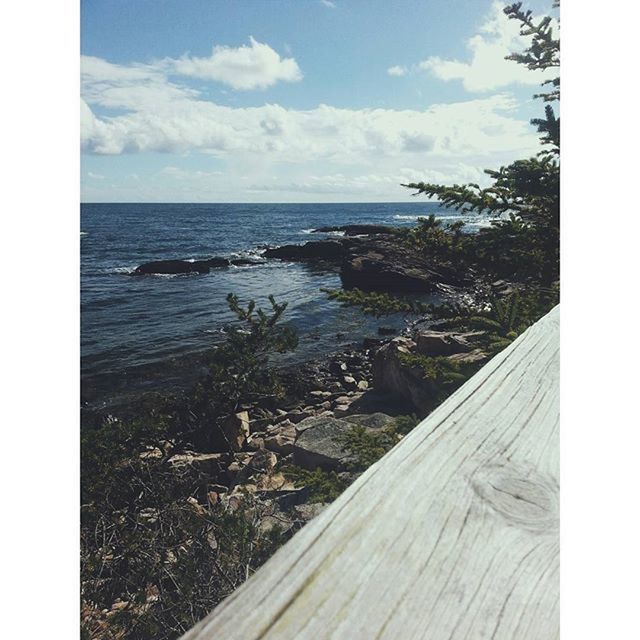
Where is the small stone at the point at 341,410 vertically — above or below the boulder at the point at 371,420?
below

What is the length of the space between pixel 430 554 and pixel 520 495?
142 mm

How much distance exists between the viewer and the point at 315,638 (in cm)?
33

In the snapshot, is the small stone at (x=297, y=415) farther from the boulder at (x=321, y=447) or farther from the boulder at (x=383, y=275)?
the boulder at (x=383, y=275)

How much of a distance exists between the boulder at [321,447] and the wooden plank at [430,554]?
4873 millimetres

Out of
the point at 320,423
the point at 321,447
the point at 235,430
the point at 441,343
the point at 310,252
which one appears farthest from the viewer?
the point at 310,252

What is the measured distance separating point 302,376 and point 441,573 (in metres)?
10.8

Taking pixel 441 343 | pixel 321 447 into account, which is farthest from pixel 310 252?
pixel 321 447

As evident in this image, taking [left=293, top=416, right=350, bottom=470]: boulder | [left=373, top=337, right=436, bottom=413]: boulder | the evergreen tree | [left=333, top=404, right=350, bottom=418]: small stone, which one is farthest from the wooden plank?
[left=333, top=404, right=350, bottom=418]: small stone

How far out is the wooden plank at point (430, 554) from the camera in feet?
1.14

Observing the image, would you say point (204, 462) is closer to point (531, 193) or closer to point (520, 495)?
point (531, 193)

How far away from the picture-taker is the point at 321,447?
19.3ft

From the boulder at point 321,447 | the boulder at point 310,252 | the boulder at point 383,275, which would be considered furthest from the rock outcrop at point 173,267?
the boulder at point 321,447

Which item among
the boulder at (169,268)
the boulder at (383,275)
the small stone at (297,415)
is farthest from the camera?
the boulder at (169,268)
